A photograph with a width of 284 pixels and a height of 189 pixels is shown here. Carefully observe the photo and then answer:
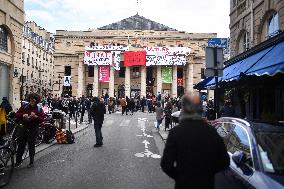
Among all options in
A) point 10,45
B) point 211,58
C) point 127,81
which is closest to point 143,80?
point 127,81

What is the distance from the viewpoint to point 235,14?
2195 centimetres

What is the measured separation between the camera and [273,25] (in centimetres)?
1664

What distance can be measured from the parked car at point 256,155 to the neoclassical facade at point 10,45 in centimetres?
1878

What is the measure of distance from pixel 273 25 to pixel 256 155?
43.4ft

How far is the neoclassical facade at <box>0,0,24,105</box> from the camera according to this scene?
73.2 ft

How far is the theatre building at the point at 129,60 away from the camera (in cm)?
6384

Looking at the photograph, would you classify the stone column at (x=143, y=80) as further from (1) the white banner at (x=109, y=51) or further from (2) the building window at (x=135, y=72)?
(1) the white banner at (x=109, y=51)

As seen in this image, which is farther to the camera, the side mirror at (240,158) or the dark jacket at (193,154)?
the side mirror at (240,158)

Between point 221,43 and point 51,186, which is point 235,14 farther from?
point 51,186

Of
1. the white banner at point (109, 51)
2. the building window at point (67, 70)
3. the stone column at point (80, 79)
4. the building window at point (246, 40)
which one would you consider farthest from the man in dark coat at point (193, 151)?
the building window at point (67, 70)

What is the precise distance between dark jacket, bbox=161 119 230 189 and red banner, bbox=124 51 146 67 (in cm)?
5965

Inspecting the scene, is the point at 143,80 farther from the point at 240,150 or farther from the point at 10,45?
the point at 240,150

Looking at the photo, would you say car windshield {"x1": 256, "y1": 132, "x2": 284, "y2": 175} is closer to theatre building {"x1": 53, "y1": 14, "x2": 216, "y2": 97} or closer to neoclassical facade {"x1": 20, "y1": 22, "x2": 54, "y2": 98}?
theatre building {"x1": 53, "y1": 14, "x2": 216, "y2": 97}

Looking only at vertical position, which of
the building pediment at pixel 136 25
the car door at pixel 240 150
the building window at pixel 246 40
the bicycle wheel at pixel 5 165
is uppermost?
the building pediment at pixel 136 25
